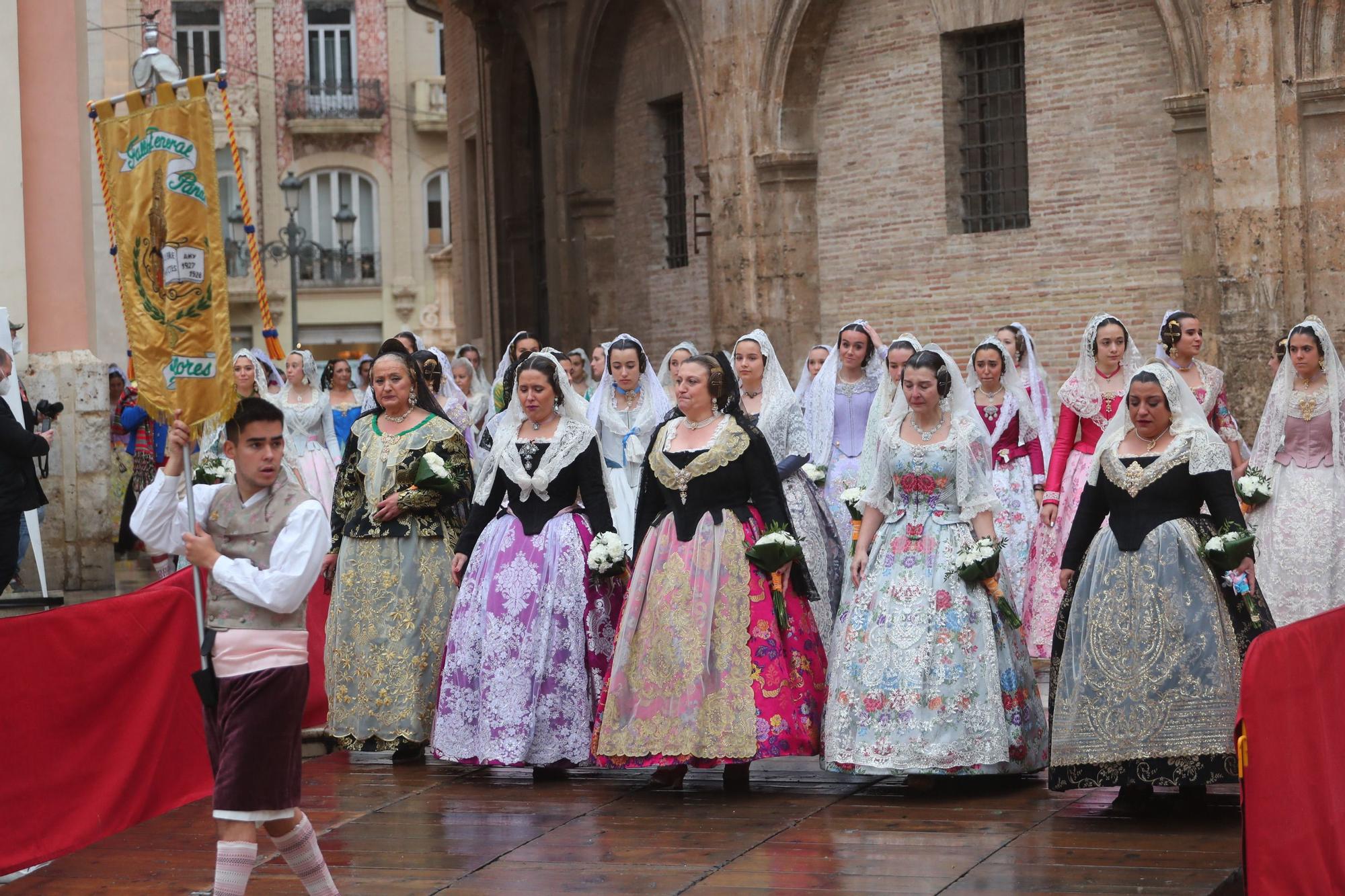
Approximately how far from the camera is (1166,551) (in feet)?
23.5

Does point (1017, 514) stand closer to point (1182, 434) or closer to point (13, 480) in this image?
point (1182, 434)

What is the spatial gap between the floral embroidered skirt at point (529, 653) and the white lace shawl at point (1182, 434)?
2320mm

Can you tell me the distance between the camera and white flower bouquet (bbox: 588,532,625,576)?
8.26 m

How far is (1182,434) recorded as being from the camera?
7.33 meters

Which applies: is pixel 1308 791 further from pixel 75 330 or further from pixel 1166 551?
pixel 75 330

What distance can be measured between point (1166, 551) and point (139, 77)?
17.4 feet

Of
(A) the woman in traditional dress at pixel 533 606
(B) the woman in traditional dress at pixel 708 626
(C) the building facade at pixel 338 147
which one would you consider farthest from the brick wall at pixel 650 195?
(C) the building facade at pixel 338 147

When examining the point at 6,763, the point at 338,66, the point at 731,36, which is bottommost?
the point at 6,763

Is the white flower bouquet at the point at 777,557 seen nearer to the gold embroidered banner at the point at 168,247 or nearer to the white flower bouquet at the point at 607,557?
the white flower bouquet at the point at 607,557

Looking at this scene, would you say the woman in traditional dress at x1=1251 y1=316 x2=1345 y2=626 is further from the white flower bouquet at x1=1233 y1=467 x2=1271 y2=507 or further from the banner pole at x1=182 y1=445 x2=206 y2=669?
the banner pole at x1=182 y1=445 x2=206 y2=669

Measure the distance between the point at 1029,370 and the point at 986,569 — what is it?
15.5ft

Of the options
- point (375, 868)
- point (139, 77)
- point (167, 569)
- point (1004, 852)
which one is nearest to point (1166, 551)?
point (1004, 852)

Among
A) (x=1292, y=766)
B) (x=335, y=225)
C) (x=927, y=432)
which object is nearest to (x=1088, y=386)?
(x=927, y=432)

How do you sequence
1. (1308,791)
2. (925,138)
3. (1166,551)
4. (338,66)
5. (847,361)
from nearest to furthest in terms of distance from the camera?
1. (1308,791)
2. (1166,551)
3. (847,361)
4. (925,138)
5. (338,66)
